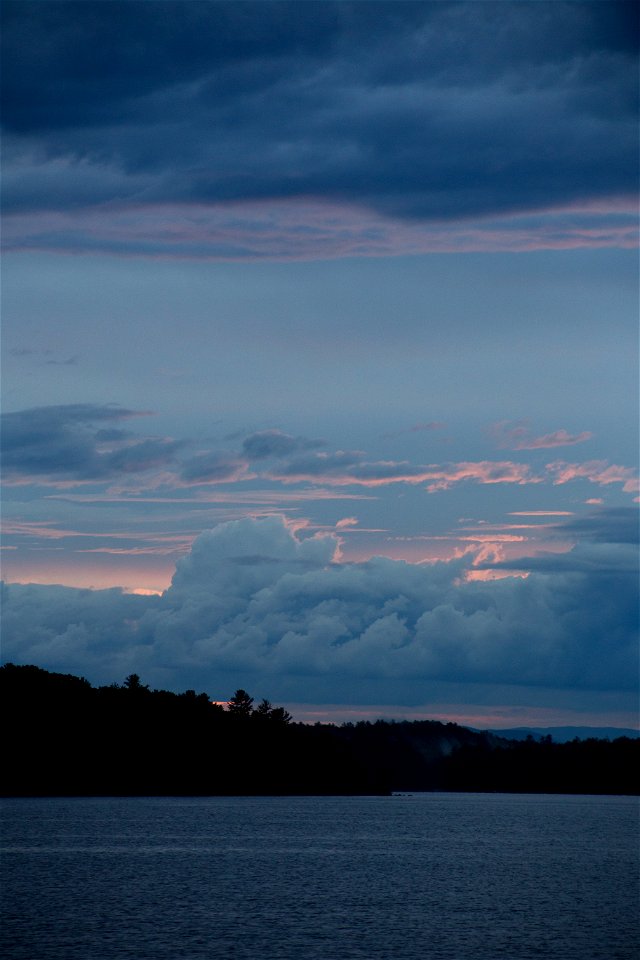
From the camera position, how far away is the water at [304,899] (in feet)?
238

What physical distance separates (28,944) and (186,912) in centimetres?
1755

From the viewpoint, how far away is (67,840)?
14950 centimetres

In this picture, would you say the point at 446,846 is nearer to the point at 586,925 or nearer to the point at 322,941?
the point at 586,925

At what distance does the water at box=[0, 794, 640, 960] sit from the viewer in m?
72.6

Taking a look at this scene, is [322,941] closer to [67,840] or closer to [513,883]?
[513,883]

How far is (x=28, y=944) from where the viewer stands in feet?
231

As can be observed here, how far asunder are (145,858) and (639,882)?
4803 cm

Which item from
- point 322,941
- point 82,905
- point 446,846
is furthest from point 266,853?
point 322,941

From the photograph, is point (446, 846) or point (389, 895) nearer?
point (389, 895)

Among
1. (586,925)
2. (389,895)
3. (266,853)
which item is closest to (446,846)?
(266,853)

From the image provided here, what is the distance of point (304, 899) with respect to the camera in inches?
3743

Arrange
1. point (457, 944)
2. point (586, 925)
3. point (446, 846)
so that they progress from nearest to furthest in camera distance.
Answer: point (457, 944) < point (586, 925) < point (446, 846)

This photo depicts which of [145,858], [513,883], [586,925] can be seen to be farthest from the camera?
[145,858]

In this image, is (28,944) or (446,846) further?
(446,846)
